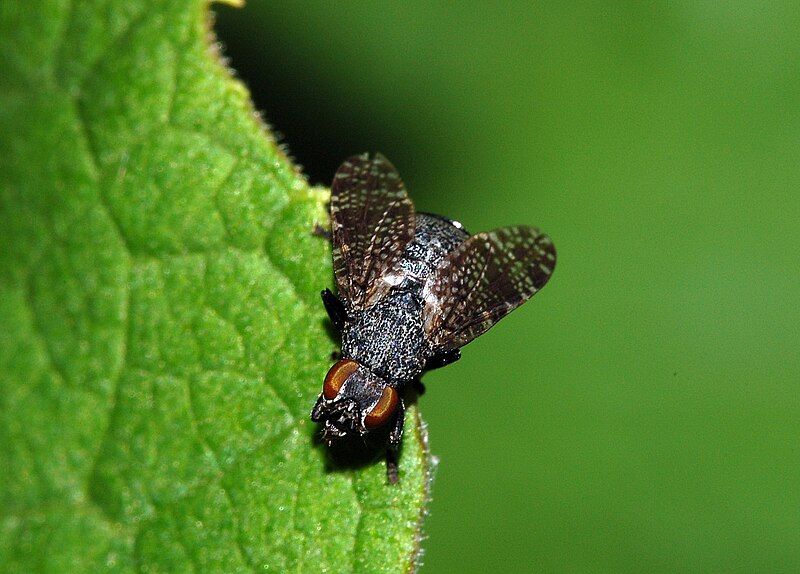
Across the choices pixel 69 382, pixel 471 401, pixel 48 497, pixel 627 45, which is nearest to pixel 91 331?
pixel 69 382

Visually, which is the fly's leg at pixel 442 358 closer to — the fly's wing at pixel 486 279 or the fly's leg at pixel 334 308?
the fly's wing at pixel 486 279

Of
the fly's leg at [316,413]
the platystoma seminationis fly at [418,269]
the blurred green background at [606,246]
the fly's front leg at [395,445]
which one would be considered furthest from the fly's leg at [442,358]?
the blurred green background at [606,246]

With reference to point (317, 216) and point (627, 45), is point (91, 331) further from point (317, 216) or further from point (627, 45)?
point (627, 45)

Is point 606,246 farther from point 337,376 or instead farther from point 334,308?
point 337,376

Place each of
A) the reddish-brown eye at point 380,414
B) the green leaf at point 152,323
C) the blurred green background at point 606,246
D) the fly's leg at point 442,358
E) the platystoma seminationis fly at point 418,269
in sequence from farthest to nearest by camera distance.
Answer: the blurred green background at point 606,246, the fly's leg at point 442,358, the platystoma seminationis fly at point 418,269, the reddish-brown eye at point 380,414, the green leaf at point 152,323

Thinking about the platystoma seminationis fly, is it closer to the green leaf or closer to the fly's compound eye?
the fly's compound eye

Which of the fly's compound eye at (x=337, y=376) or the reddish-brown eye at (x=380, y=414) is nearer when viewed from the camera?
the fly's compound eye at (x=337, y=376)

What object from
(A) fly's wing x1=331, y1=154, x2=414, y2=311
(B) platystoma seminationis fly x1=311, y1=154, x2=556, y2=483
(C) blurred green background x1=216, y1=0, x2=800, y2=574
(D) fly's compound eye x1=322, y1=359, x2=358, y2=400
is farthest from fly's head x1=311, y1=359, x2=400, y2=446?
(C) blurred green background x1=216, y1=0, x2=800, y2=574
